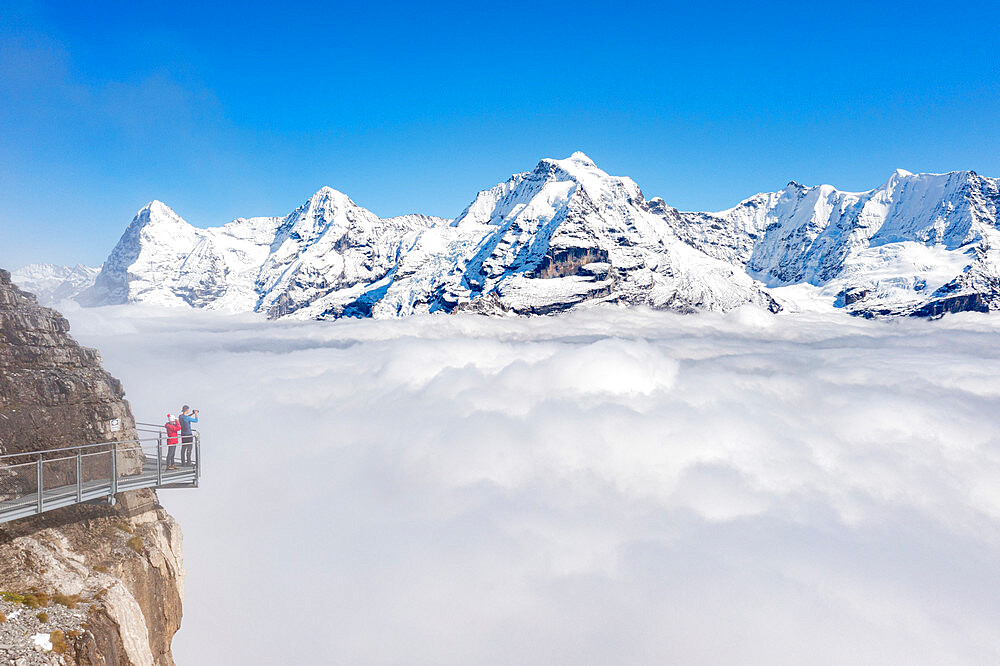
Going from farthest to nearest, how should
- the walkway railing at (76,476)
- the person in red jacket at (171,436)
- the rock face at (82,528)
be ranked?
the person in red jacket at (171,436), the walkway railing at (76,476), the rock face at (82,528)

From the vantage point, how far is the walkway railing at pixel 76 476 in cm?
2083

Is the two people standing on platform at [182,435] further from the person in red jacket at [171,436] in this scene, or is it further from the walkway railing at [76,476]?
the walkway railing at [76,476]

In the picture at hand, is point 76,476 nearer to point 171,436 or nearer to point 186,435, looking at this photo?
point 171,436

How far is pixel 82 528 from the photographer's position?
2416 centimetres

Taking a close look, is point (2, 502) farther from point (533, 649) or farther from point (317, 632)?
point (533, 649)

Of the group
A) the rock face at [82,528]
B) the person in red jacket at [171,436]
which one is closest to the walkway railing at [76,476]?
the person in red jacket at [171,436]

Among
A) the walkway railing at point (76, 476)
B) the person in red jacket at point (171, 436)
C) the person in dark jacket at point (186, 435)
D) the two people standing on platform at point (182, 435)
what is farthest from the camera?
the person in dark jacket at point (186, 435)

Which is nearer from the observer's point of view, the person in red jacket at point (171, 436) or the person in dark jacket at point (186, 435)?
the person in red jacket at point (171, 436)

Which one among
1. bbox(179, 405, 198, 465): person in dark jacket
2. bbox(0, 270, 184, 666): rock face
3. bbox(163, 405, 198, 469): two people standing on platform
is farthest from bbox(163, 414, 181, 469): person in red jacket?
bbox(0, 270, 184, 666): rock face

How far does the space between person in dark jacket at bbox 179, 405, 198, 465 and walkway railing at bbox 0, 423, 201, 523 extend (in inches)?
7.6

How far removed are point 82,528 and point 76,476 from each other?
253 centimetres

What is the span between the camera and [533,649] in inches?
7549

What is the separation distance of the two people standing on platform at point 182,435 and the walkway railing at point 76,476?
0.24 m

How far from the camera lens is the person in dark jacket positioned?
27203 millimetres
